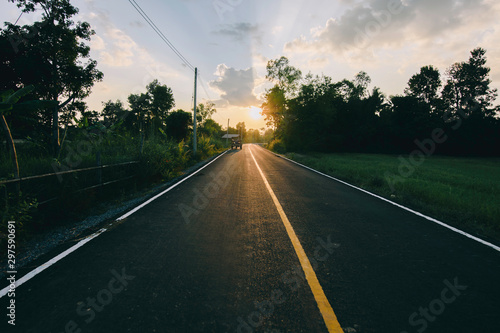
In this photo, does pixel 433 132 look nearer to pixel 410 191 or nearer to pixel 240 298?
pixel 410 191

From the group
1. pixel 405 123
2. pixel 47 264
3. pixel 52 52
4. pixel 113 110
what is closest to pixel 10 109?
pixel 47 264

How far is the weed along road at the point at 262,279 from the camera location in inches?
84.8

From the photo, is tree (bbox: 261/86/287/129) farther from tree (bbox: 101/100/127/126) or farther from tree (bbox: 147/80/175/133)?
tree (bbox: 101/100/127/126)

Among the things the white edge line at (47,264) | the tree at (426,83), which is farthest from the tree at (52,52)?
the tree at (426,83)

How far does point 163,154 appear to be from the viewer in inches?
417

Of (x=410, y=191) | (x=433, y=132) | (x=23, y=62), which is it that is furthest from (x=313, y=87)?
(x=23, y=62)

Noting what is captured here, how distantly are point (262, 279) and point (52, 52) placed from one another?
22.3 m

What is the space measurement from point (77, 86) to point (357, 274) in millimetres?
22461

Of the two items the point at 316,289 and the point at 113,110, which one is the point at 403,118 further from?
the point at 113,110

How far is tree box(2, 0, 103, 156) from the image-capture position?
626 inches

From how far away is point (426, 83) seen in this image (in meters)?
49.6

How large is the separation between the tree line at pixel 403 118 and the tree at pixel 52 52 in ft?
95.3

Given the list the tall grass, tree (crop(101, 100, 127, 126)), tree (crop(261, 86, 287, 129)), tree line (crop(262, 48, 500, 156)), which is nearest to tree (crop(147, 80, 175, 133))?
tree (crop(101, 100, 127, 126))

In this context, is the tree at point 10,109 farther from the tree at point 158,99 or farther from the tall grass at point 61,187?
the tree at point 158,99
